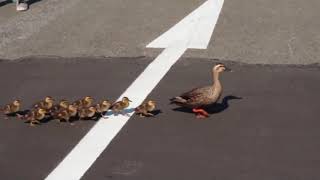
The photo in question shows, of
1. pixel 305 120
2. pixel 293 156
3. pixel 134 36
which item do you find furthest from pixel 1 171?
pixel 134 36

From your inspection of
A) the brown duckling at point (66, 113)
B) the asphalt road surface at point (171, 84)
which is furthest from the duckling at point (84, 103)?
the asphalt road surface at point (171, 84)

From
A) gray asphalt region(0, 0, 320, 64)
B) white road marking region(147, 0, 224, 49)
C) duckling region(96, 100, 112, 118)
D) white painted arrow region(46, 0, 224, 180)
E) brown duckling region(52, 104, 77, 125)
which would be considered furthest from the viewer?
white road marking region(147, 0, 224, 49)

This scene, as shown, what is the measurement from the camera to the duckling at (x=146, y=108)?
30.3 ft

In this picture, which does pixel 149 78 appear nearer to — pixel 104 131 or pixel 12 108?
pixel 104 131

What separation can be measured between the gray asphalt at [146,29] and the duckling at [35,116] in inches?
137

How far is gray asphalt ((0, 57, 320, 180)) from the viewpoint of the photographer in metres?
7.79

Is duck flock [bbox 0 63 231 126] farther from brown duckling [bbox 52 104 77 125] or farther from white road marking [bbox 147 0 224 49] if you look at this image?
white road marking [bbox 147 0 224 49]

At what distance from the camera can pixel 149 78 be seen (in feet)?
36.3

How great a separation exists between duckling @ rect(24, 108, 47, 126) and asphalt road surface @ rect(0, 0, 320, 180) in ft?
0.53

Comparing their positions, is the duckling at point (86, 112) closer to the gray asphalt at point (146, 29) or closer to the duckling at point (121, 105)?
the duckling at point (121, 105)

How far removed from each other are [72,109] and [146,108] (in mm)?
1152

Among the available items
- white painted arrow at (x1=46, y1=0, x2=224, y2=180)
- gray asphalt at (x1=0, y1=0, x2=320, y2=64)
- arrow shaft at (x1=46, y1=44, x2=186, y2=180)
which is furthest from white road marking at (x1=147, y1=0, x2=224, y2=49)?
arrow shaft at (x1=46, y1=44, x2=186, y2=180)

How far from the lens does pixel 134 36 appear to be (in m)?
13.7

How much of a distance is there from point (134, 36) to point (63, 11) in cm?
336
